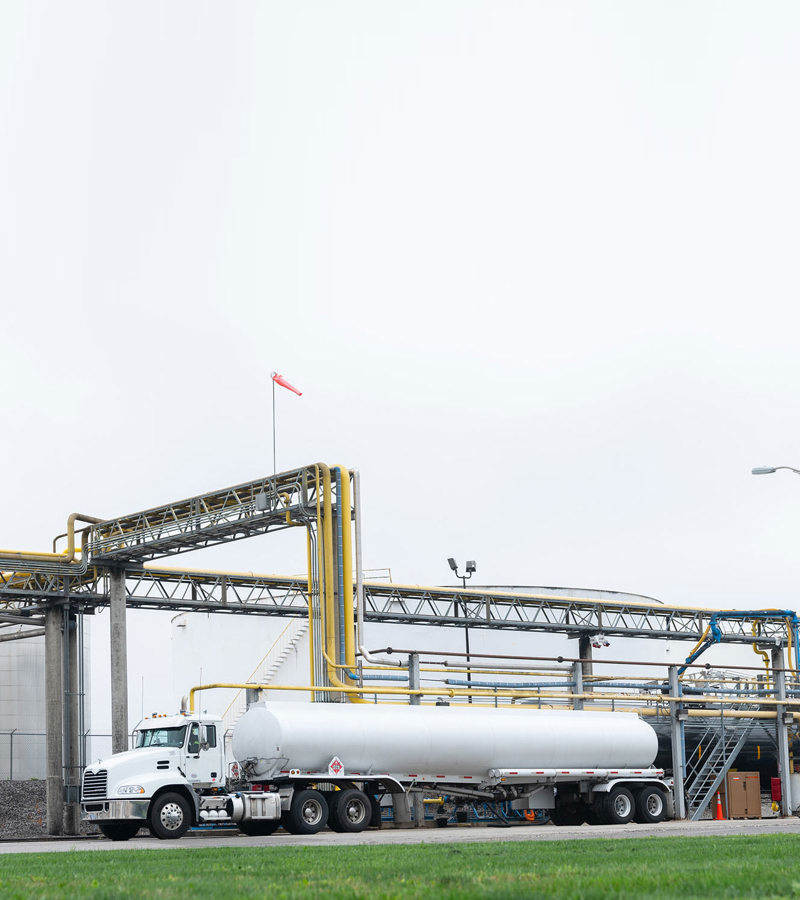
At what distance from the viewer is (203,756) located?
3128 cm

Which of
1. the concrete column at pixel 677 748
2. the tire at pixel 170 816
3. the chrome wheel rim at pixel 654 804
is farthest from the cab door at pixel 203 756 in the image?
the concrete column at pixel 677 748

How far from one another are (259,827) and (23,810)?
23.8 m

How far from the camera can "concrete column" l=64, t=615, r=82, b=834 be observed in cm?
4619

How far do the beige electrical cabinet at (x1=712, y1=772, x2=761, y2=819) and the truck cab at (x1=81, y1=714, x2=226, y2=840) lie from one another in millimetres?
16972

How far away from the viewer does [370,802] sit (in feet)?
104

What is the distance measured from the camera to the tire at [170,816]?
2961cm

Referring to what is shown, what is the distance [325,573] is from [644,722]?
10373 millimetres

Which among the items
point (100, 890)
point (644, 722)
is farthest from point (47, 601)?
point (100, 890)

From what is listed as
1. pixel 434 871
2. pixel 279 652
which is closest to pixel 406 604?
pixel 279 652

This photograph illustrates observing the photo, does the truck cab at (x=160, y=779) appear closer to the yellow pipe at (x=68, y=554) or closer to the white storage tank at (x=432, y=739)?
the white storage tank at (x=432, y=739)

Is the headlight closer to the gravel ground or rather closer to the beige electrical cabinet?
the gravel ground

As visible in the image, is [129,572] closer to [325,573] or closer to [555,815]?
[325,573]

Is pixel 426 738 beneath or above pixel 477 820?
above

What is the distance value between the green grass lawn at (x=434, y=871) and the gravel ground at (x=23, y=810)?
89.1 ft
